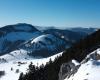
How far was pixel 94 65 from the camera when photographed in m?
36.8

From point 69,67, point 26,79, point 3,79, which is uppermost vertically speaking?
point 69,67

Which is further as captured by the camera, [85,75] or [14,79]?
[14,79]

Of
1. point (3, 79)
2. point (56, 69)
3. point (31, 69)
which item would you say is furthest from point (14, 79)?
point (56, 69)

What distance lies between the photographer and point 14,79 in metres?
128

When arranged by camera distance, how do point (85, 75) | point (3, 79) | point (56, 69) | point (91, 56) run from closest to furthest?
1. point (85, 75)
2. point (91, 56)
3. point (56, 69)
4. point (3, 79)

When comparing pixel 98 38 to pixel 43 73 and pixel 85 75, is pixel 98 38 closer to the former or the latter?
pixel 43 73

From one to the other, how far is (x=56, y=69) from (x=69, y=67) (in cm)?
2070

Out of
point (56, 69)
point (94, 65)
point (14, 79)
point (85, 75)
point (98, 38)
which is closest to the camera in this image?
point (85, 75)

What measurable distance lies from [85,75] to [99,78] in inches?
107

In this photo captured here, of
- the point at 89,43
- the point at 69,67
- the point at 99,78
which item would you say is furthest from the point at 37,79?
the point at 99,78

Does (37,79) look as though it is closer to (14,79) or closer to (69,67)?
(69,67)

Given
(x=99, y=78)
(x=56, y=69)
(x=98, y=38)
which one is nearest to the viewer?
(x=99, y=78)

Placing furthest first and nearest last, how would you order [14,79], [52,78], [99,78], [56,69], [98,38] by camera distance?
[14,79] → [98,38] → [56,69] → [52,78] → [99,78]

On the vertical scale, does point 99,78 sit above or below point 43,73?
above
